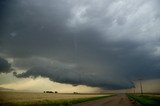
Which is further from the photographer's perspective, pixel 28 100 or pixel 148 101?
pixel 148 101

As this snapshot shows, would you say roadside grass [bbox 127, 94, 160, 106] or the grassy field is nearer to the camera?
the grassy field

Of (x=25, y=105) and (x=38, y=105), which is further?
(x=38, y=105)

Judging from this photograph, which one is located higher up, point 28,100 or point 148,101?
point 28,100

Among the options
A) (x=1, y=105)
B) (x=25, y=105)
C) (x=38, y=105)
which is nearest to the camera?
(x=1, y=105)

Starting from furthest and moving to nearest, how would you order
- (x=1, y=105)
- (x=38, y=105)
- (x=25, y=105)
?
(x=38, y=105), (x=25, y=105), (x=1, y=105)

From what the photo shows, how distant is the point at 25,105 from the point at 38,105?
3.29 metres

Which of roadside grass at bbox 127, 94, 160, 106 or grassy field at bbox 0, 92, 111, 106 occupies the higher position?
grassy field at bbox 0, 92, 111, 106

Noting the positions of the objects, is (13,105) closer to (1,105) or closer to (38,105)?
(1,105)

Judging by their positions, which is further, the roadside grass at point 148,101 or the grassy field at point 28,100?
the roadside grass at point 148,101

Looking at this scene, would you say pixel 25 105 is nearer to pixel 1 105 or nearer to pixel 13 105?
pixel 13 105

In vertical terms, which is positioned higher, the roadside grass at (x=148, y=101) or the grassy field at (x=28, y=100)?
the grassy field at (x=28, y=100)

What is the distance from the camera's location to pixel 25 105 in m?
37.8

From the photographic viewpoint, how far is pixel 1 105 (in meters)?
33.8

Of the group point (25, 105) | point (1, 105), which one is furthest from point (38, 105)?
point (1, 105)
